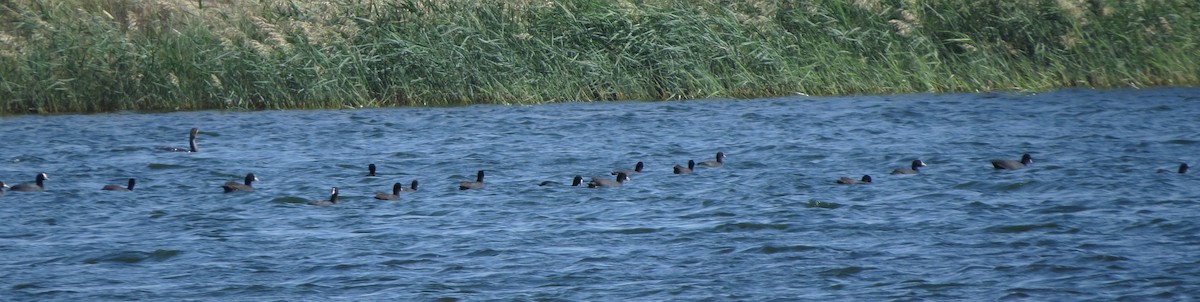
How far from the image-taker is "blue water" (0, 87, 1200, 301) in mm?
10469

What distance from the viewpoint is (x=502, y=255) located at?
456 inches

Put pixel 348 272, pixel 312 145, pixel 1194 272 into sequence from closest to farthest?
1. pixel 1194 272
2. pixel 348 272
3. pixel 312 145

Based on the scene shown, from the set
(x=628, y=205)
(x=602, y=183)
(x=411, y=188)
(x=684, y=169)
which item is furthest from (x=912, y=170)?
(x=411, y=188)

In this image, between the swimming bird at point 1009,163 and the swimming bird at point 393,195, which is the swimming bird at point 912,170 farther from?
the swimming bird at point 393,195

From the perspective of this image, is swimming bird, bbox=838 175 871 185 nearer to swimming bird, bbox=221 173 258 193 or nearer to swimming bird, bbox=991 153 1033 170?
swimming bird, bbox=991 153 1033 170

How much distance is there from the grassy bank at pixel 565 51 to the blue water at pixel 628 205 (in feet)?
1.36

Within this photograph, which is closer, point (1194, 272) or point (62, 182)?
point (1194, 272)

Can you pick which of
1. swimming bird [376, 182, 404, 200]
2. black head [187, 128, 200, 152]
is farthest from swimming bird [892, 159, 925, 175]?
black head [187, 128, 200, 152]

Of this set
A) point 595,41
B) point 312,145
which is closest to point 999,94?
point 595,41

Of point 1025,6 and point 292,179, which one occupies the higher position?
point 1025,6

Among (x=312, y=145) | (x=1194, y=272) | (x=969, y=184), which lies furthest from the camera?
(x=312, y=145)

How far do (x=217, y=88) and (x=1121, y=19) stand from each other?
42.5 feet

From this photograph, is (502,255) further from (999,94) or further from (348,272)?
(999,94)

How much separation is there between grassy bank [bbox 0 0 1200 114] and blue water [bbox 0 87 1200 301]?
413 millimetres
